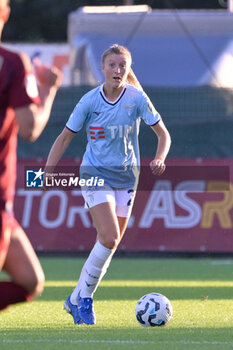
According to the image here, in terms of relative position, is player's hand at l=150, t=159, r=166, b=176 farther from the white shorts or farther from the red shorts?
the red shorts

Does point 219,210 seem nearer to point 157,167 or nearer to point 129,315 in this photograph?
point 129,315

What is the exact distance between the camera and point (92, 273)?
8906 millimetres

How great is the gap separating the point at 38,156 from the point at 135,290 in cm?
588

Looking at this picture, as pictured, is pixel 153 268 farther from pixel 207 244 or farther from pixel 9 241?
pixel 9 241

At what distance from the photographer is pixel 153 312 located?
8.64 metres

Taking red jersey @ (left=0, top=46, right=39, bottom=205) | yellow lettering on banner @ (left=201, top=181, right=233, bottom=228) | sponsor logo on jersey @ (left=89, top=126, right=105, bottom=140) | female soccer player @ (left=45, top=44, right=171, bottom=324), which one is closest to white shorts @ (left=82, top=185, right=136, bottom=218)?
female soccer player @ (left=45, top=44, right=171, bottom=324)

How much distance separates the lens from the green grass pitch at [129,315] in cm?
776

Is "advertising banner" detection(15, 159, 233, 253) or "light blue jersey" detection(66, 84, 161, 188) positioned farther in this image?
"advertising banner" detection(15, 159, 233, 253)

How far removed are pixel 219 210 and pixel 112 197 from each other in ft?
27.1

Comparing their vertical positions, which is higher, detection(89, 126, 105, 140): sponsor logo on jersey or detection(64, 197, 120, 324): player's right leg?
detection(89, 126, 105, 140): sponsor logo on jersey

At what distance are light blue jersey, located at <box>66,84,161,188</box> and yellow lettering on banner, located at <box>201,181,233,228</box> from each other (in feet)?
26.4

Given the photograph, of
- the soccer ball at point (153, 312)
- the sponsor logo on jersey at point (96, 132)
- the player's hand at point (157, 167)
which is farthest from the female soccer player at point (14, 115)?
the sponsor logo on jersey at point (96, 132)

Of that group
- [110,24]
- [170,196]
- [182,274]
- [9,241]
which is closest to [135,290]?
[182,274]
